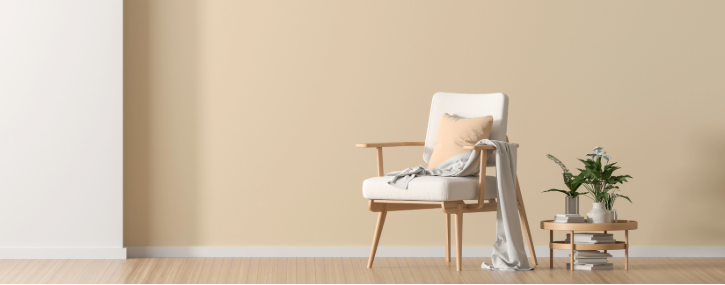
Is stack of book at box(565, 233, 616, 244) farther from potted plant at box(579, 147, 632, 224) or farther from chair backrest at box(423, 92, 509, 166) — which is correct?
chair backrest at box(423, 92, 509, 166)

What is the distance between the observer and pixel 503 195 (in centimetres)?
336

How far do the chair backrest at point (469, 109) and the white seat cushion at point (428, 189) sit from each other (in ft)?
1.02

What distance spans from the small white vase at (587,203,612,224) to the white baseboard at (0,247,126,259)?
2474 millimetres

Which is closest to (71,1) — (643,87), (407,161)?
(407,161)

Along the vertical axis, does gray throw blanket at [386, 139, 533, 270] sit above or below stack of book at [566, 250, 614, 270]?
above

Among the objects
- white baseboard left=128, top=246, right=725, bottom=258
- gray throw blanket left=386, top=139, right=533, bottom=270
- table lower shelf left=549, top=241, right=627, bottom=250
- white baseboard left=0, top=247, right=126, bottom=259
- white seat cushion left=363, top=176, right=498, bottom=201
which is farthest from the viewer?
white baseboard left=128, top=246, right=725, bottom=258

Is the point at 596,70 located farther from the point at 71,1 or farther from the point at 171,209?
the point at 71,1

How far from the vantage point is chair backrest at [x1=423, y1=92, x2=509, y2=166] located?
141 inches

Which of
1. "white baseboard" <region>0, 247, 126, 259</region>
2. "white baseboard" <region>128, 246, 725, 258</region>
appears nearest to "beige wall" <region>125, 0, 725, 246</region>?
"white baseboard" <region>128, 246, 725, 258</region>

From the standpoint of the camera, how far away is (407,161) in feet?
13.4

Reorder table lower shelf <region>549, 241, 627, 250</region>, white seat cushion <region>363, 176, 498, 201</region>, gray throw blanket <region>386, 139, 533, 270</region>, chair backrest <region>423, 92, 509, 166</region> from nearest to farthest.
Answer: white seat cushion <region>363, 176, 498, 201</region>, gray throw blanket <region>386, 139, 533, 270</region>, table lower shelf <region>549, 241, 627, 250</region>, chair backrest <region>423, 92, 509, 166</region>

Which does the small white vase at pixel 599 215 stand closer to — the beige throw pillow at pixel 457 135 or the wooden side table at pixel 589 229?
the wooden side table at pixel 589 229

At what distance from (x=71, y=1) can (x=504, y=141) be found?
244cm

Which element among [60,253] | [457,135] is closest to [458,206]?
[457,135]
